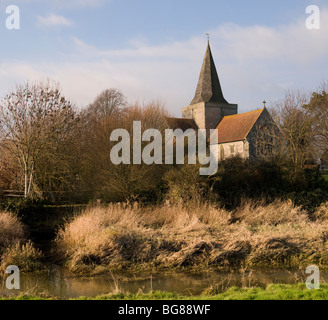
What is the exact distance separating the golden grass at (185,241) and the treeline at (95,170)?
8.42 ft

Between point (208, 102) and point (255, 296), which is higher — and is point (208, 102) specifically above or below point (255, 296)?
above

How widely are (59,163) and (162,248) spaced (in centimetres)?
1030

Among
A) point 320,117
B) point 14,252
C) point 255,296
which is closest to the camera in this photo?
point 255,296

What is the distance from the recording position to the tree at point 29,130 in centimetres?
1966

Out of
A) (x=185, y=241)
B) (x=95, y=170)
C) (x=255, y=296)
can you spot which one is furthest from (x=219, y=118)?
(x=255, y=296)

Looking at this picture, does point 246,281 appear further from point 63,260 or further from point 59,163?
point 59,163

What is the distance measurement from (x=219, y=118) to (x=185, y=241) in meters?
36.5

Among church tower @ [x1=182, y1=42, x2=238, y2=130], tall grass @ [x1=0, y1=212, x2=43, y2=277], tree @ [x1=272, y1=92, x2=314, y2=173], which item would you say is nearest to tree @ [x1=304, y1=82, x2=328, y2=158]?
tree @ [x1=272, y1=92, x2=314, y2=173]

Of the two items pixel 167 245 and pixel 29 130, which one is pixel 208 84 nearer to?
pixel 29 130

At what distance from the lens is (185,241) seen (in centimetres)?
1294

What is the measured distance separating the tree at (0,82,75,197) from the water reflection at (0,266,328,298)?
31.2 feet

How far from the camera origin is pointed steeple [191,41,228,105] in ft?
160

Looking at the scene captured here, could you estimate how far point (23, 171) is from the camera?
65.0 feet
